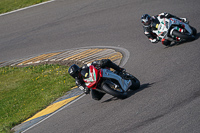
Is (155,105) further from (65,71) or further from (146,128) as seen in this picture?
(65,71)

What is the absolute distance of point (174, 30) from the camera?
11383mm

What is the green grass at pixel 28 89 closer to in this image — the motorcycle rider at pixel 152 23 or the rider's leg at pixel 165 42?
the motorcycle rider at pixel 152 23

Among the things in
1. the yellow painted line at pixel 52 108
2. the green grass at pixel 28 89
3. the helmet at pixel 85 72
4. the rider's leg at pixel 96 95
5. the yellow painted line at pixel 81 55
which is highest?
the helmet at pixel 85 72

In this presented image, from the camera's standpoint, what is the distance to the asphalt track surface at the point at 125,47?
722cm

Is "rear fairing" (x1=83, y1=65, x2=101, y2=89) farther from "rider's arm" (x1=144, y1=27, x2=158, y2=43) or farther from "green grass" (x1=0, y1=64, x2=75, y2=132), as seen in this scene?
"rider's arm" (x1=144, y1=27, x2=158, y2=43)

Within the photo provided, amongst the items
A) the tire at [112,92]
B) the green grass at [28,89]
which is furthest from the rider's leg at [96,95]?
the green grass at [28,89]

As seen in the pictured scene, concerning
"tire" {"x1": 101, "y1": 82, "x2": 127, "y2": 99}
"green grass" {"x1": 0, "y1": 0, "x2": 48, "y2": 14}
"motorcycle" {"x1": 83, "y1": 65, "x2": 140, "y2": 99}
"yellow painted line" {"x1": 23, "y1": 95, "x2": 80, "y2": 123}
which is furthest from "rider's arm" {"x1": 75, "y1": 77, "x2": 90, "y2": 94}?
"green grass" {"x1": 0, "y1": 0, "x2": 48, "y2": 14}

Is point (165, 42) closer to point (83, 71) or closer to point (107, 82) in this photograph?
point (107, 82)

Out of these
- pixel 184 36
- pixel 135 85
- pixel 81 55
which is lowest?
pixel 81 55

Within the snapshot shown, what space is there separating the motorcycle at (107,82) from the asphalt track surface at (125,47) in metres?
0.28

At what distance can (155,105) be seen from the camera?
7590 mm

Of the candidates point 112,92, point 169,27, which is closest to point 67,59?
point 169,27

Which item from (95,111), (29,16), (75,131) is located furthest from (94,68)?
(29,16)

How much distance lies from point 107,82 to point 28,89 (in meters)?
5.05
